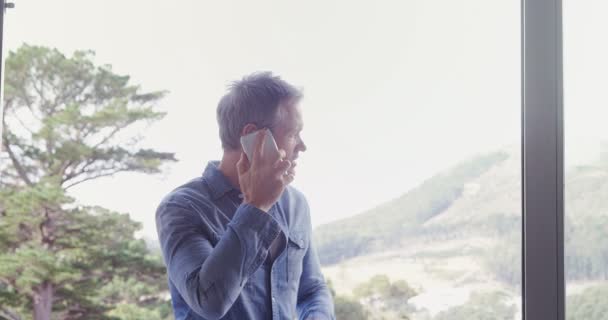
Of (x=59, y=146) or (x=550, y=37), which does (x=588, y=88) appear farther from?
(x=59, y=146)

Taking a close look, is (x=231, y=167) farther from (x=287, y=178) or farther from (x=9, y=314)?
(x=9, y=314)

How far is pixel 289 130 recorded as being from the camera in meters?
1.33

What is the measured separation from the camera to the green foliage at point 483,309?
155 cm

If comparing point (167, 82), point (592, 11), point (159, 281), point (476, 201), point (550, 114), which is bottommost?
point (159, 281)

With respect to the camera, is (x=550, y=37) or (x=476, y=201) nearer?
(x=550, y=37)

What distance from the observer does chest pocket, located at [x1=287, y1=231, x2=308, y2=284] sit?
1359 millimetres

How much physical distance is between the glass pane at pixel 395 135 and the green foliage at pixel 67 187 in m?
0.21

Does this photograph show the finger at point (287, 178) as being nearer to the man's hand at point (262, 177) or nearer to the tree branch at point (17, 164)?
the man's hand at point (262, 177)

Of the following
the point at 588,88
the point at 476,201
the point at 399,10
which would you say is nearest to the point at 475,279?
the point at 476,201

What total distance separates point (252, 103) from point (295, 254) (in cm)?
33

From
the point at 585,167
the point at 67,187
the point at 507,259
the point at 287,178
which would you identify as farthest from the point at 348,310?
the point at 67,187

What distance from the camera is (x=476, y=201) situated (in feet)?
5.26

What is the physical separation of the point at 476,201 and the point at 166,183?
0.78m

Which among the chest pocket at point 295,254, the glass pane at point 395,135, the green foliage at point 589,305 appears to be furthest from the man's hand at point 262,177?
the green foliage at point 589,305
